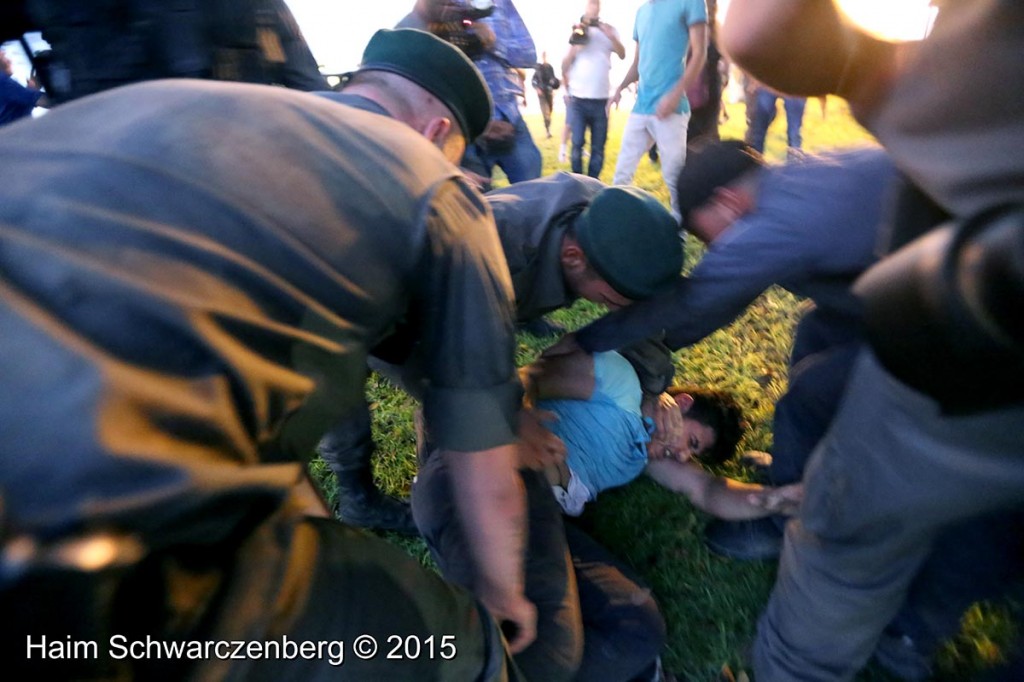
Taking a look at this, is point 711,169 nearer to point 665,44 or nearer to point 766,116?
point 665,44

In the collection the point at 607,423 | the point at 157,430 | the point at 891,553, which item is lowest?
the point at 607,423

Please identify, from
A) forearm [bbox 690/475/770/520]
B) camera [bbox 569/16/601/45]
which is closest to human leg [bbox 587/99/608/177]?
camera [bbox 569/16/601/45]

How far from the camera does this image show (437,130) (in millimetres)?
1475

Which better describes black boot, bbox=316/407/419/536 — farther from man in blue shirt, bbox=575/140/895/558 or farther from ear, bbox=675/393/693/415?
ear, bbox=675/393/693/415

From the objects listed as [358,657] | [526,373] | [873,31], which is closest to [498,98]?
[526,373]

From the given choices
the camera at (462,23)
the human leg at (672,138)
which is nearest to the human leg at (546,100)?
the human leg at (672,138)

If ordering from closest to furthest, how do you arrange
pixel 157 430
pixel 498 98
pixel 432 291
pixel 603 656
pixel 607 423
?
pixel 157 430
pixel 432 291
pixel 603 656
pixel 607 423
pixel 498 98

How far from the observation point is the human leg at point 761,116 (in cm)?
527

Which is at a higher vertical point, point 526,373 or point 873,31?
point 873,31

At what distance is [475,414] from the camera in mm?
1155

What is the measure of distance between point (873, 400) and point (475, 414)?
709 mm

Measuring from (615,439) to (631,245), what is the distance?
27.0 inches

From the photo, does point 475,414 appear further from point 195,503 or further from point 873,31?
point 873,31

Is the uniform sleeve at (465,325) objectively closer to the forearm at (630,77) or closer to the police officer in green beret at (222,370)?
the police officer in green beret at (222,370)
